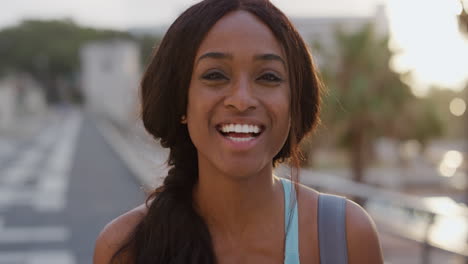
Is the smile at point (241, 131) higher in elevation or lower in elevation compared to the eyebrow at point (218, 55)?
lower

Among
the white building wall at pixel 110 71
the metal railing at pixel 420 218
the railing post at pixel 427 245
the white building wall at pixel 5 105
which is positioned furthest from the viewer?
the white building wall at pixel 110 71

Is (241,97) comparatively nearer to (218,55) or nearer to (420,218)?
(218,55)

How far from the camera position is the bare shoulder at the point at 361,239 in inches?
72.3

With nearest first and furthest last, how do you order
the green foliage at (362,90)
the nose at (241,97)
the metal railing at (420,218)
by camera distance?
the nose at (241,97) → the metal railing at (420,218) → the green foliage at (362,90)

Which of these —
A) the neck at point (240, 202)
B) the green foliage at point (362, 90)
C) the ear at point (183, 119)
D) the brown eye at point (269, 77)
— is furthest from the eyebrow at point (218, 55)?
the green foliage at point (362, 90)

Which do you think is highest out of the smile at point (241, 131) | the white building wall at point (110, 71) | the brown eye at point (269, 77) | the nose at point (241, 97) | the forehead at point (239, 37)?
the forehead at point (239, 37)

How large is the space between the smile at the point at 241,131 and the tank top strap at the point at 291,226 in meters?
0.27

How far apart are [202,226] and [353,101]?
1831cm

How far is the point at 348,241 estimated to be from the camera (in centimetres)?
184

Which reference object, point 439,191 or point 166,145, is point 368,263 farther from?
point 439,191

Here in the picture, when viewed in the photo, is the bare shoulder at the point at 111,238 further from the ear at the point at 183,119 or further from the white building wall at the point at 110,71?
the white building wall at the point at 110,71

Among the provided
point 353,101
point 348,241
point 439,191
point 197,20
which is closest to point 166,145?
point 197,20

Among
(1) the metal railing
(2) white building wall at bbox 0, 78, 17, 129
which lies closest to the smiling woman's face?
(1) the metal railing

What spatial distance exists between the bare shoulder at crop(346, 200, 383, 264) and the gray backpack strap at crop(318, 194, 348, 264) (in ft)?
0.06
